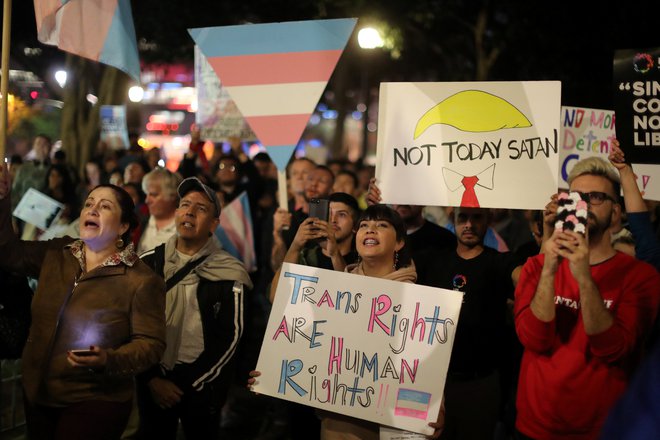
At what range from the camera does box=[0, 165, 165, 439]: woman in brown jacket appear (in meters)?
4.35

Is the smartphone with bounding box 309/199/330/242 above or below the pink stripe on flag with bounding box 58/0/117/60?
below

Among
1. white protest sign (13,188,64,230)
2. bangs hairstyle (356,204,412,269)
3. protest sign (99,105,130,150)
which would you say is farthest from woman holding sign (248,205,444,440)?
protest sign (99,105,130,150)

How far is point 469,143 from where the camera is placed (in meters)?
5.22

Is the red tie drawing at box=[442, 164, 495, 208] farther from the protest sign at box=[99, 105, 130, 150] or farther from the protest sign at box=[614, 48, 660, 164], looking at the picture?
the protest sign at box=[99, 105, 130, 150]

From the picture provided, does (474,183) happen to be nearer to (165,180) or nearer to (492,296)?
(492,296)

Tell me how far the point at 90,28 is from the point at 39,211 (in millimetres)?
3026

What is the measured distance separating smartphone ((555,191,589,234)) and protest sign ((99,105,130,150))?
12919 mm

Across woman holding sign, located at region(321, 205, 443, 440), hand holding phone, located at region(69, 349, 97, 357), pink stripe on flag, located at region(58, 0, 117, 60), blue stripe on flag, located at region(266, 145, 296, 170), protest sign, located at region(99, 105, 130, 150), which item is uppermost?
protest sign, located at region(99, 105, 130, 150)

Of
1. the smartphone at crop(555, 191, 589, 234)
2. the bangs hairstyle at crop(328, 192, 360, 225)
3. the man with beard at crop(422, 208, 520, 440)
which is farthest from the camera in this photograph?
the bangs hairstyle at crop(328, 192, 360, 225)

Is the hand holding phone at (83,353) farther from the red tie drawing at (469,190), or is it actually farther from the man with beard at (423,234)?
the man with beard at (423,234)

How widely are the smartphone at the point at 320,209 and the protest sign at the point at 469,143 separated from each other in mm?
378

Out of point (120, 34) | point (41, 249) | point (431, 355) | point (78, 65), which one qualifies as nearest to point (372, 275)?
point (431, 355)

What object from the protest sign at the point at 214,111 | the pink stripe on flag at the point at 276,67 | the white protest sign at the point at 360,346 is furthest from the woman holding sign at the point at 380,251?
the protest sign at the point at 214,111

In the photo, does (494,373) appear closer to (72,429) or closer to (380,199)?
(380,199)
